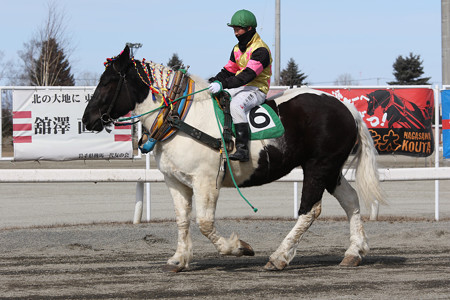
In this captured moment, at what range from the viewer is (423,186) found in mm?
20781

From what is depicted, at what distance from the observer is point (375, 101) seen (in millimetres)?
12930

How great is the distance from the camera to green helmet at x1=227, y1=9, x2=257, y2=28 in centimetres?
773

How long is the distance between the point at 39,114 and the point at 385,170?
19.8ft

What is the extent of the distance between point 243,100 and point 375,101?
233 inches

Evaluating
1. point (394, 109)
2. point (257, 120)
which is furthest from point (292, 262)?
point (394, 109)

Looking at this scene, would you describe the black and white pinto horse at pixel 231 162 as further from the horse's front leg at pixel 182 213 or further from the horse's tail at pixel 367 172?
the horse's tail at pixel 367 172

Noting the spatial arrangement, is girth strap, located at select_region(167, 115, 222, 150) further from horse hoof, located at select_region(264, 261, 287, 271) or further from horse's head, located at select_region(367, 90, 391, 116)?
horse's head, located at select_region(367, 90, 391, 116)

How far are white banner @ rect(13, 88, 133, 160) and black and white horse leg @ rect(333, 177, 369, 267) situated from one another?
5.01m

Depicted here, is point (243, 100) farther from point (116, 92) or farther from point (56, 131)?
point (56, 131)

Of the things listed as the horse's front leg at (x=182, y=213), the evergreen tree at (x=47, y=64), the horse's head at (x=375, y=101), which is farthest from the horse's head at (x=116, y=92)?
the evergreen tree at (x=47, y=64)

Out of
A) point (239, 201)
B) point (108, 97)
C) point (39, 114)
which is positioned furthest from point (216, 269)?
point (239, 201)

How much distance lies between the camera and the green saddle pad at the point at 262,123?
300 inches

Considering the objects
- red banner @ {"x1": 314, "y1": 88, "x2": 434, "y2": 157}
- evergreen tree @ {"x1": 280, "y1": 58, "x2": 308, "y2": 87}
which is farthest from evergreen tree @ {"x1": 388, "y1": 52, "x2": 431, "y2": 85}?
red banner @ {"x1": 314, "y1": 88, "x2": 434, "y2": 157}

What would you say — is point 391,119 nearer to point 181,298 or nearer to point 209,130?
point 209,130
